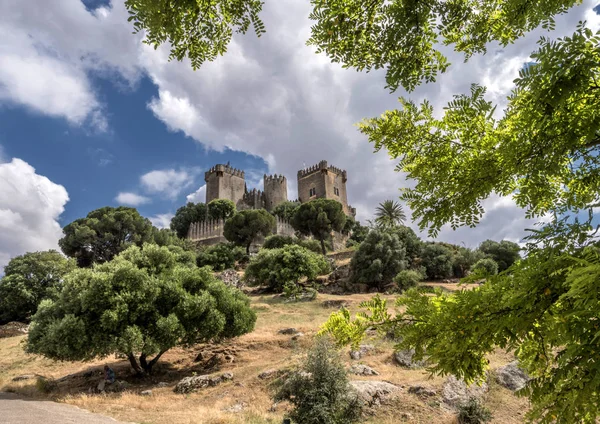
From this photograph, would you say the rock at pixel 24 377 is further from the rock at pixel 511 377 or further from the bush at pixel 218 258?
the bush at pixel 218 258

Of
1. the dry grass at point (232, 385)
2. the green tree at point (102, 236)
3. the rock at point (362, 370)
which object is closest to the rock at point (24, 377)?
the dry grass at point (232, 385)

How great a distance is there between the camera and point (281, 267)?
1364 inches

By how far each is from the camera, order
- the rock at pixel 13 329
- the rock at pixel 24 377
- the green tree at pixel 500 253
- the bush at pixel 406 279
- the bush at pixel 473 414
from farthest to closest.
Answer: the green tree at pixel 500 253, the bush at pixel 406 279, the rock at pixel 13 329, the rock at pixel 24 377, the bush at pixel 473 414

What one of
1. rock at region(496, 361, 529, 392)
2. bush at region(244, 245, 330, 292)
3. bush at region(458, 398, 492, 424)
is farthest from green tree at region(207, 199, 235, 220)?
bush at region(458, 398, 492, 424)

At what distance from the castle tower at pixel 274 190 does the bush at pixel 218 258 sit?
109 feet

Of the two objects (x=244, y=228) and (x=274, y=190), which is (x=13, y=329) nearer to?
(x=244, y=228)

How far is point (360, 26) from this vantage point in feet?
11.9

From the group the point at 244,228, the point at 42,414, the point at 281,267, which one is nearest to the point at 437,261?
→ the point at 281,267

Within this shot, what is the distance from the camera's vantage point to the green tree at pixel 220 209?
7012 centimetres

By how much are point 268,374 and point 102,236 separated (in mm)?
43339

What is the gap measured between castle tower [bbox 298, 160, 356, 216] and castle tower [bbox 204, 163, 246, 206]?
14290 mm

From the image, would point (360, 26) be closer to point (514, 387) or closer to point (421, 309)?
point (421, 309)

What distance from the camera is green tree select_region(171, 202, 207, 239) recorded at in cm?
7144

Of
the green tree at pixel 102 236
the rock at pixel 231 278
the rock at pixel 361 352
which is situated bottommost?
the rock at pixel 361 352
